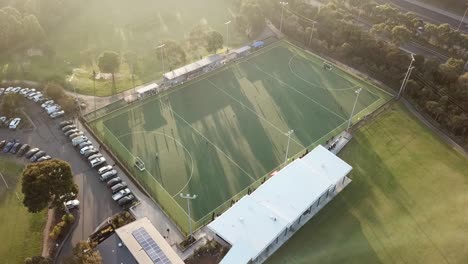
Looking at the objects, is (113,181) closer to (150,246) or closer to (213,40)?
(150,246)

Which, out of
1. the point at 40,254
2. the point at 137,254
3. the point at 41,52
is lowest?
the point at 137,254

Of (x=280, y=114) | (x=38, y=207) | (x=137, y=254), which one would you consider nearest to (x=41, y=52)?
(x=38, y=207)

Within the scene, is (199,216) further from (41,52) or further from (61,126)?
(41,52)

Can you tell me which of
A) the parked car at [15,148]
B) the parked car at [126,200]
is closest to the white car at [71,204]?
the parked car at [126,200]

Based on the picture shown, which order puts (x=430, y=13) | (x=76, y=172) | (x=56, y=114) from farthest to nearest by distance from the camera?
(x=430, y=13) < (x=56, y=114) < (x=76, y=172)

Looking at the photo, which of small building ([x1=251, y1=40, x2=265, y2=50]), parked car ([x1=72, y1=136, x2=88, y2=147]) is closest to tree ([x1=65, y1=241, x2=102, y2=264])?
parked car ([x1=72, y1=136, x2=88, y2=147])

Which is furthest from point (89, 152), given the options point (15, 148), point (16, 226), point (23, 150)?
point (16, 226)

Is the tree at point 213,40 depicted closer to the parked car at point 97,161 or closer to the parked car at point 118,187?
the parked car at point 97,161
